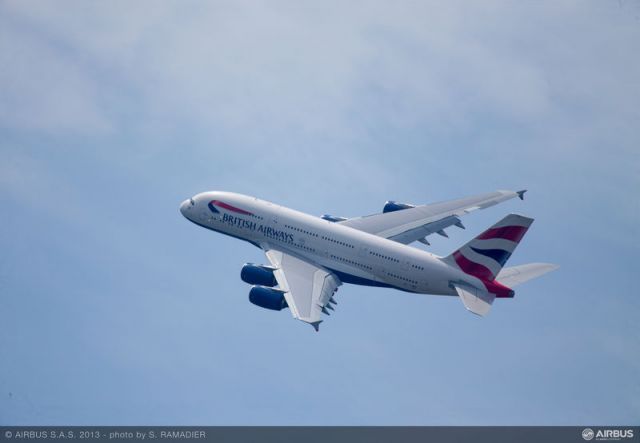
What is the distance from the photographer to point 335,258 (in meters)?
87.2

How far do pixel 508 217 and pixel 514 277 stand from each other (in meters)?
7.10

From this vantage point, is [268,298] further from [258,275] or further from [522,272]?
[522,272]

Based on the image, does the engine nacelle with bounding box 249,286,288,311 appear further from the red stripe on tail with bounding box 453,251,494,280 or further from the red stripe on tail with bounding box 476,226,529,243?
the red stripe on tail with bounding box 476,226,529,243

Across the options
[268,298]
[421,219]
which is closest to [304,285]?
[268,298]

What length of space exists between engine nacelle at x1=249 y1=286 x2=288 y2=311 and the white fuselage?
30.3 ft

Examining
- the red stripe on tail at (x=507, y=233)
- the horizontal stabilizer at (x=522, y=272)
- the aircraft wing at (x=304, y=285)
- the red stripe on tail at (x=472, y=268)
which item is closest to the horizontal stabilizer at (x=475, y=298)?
the red stripe on tail at (x=472, y=268)

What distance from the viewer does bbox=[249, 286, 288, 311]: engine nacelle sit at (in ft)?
261

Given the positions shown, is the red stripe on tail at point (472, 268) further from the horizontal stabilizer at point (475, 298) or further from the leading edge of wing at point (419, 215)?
the leading edge of wing at point (419, 215)

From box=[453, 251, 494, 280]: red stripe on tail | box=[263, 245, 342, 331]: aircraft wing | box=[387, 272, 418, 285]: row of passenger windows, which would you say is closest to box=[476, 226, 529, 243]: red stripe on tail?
box=[453, 251, 494, 280]: red stripe on tail

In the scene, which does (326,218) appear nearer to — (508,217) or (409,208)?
(409,208)

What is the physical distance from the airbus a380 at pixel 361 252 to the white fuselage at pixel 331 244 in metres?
0.10
